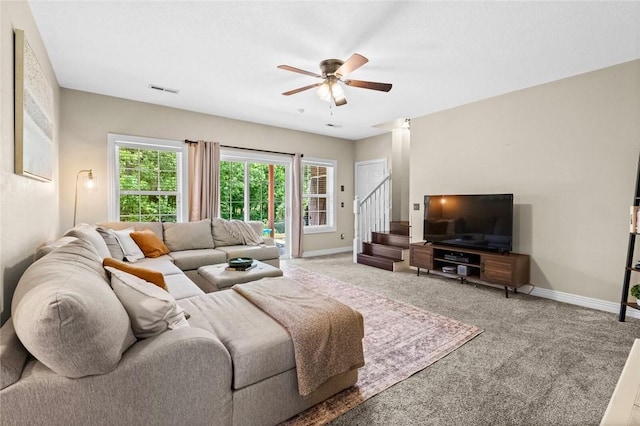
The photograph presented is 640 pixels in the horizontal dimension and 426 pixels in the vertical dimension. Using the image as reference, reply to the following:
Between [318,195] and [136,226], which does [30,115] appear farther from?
[318,195]

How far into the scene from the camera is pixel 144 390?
1204mm

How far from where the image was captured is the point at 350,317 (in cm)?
181

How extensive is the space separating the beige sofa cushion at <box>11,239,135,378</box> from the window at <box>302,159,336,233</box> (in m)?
5.38

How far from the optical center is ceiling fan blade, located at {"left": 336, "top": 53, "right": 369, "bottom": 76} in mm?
2506

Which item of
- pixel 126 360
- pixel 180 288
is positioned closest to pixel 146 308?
pixel 126 360

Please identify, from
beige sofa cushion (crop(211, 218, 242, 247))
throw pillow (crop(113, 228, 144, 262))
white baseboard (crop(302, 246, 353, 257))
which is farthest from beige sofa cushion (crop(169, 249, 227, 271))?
white baseboard (crop(302, 246, 353, 257))

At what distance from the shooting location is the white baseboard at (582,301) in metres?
3.21

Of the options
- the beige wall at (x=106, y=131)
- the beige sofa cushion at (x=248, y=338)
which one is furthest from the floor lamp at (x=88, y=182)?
the beige sofa cushion at (x=248, y=338)

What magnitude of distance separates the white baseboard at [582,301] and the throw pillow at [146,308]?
4.19 m

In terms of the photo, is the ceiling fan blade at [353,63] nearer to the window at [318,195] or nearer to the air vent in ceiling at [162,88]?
the air vent in ceiling at [162,88]

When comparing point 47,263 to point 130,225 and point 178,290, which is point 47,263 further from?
point 130,225

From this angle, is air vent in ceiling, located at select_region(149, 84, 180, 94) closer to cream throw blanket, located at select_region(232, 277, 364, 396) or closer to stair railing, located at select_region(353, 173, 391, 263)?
cream throw blanket, located at select_region(232, 277, 364, 396)

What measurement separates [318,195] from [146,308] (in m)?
5.64

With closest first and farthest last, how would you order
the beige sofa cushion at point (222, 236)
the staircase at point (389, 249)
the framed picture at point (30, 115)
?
the framed picture at point (30, 115) < the beige sofa cushion at point (222, 236) < the staircase at point (389, 249)
